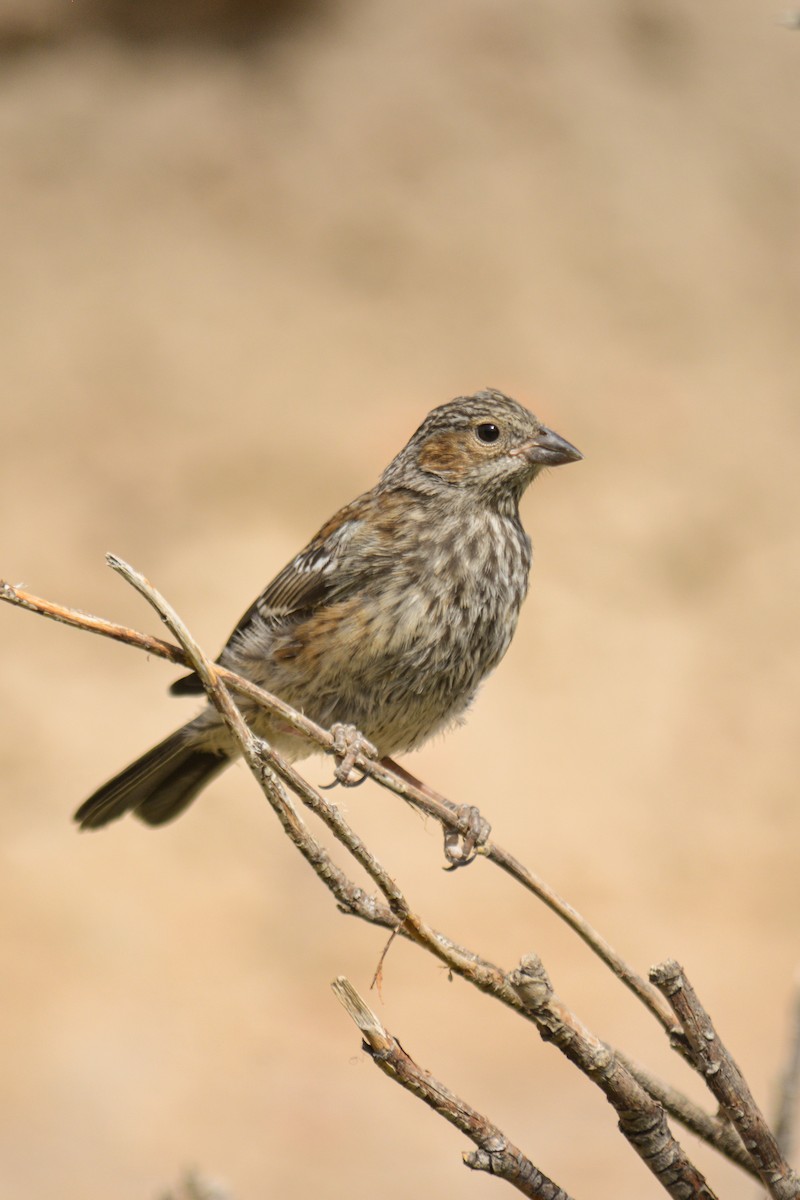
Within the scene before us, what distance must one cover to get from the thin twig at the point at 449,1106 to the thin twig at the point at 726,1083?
0.78 feet

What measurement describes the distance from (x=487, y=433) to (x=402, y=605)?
61cm

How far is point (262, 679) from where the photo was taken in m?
3.92

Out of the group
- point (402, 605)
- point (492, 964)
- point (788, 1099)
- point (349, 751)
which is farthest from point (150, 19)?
point (788, 1099)

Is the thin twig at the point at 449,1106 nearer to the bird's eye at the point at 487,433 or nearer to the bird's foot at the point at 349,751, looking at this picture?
the bird's foot at the point at 349,751

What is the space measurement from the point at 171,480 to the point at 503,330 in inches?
82.6

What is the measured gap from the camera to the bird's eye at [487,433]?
3.97 metres

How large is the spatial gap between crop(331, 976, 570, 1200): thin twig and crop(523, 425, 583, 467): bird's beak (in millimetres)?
2350

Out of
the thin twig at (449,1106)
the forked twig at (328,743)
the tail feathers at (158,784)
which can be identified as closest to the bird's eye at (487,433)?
the tail feathers at (158,784)

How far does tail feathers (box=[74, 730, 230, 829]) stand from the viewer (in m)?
3.97

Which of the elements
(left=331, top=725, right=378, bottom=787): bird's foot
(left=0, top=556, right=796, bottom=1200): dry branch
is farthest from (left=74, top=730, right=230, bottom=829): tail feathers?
(left=0, top=556, right=796, bottom=1200): dry branch

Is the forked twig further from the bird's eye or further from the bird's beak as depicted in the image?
the bird's eye

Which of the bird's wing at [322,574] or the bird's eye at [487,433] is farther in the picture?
Answer: the bird's eye at [487,433]

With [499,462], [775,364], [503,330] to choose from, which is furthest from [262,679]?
[775,364]

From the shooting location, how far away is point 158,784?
4.21 m
